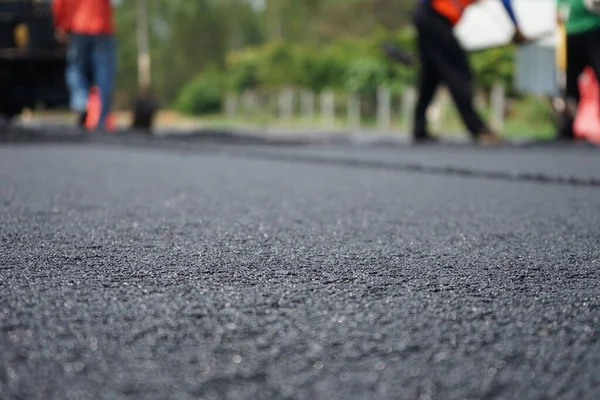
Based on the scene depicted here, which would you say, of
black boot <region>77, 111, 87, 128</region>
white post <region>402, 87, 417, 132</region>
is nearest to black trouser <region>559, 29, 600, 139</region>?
black boot <region>77, 111, 87, 128</region>

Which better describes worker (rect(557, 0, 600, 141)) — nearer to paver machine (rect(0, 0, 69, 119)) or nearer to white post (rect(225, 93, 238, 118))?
paver machine (rect(0, 0, 69, 119))

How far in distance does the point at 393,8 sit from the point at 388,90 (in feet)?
50.4

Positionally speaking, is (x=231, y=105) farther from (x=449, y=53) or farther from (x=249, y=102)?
(x=449, y=53)

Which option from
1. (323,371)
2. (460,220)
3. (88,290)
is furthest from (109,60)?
(323,371)

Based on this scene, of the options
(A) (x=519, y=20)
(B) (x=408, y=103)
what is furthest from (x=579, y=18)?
(B) (x=408, y=103)

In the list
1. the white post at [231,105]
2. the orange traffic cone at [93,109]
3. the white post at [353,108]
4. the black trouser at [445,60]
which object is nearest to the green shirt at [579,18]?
the black trouser at [445,60]

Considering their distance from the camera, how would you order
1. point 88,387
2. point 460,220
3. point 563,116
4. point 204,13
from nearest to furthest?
point 88,387 → point 460,220 → point 563,116 → point 204,13

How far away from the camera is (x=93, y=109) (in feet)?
29.5

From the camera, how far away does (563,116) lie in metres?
7.87

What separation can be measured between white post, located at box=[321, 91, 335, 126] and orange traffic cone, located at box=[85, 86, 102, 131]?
46.6 ft

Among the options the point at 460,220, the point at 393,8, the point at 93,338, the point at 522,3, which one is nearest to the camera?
the point at 93,338

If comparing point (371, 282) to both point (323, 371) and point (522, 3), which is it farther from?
point (522, 3)

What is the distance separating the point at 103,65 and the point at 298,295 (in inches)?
298

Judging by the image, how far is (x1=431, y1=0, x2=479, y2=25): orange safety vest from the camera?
731 cm
